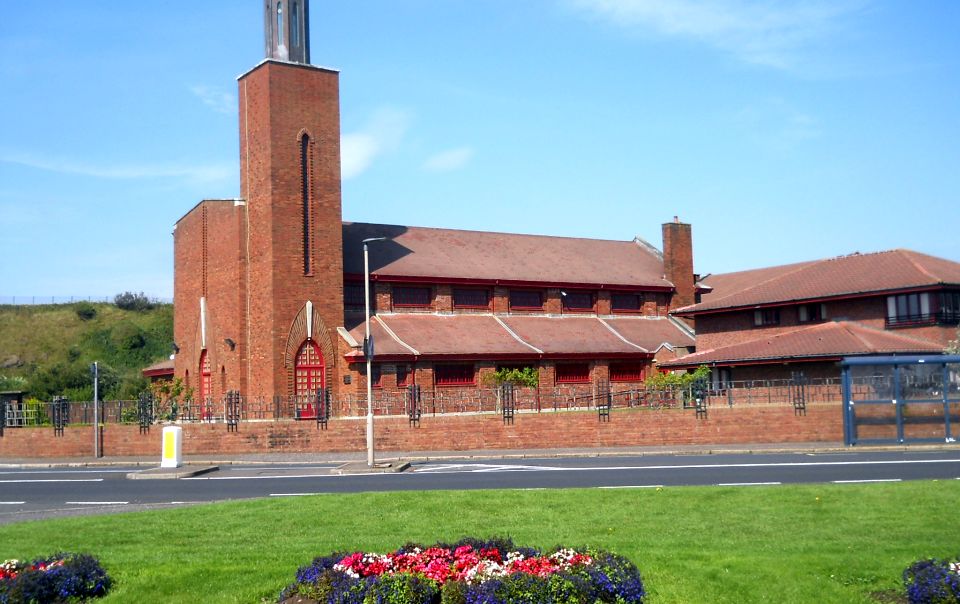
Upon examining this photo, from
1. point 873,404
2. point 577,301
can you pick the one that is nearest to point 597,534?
point 873,404

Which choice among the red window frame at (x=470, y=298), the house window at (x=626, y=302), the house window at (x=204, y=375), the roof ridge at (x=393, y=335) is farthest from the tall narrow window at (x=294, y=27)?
the house window at (x=626, y=302)

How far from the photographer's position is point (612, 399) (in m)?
36.9

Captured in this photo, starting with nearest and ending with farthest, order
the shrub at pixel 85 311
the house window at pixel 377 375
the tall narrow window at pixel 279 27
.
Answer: the house window at pixel 377 375
the tall narrow window at pixel 279 27
the shrub at pixel 85 311

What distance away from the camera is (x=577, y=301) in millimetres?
50688

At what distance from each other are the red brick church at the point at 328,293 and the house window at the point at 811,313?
22.3 ft

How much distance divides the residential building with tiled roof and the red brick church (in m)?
4.09

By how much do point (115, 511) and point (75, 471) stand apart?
1336 centimetres

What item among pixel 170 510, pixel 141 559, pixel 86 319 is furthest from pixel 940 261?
pixel 86 319

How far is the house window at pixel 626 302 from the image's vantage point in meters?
51.9

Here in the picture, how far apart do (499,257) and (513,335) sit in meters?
5.96

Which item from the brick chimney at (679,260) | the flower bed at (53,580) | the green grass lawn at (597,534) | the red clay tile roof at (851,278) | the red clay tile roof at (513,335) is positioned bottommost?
the green grass lawn at (597,534)

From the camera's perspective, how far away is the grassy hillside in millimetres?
80750

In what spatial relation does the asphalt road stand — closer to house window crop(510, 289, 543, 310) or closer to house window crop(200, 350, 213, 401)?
house window crop(200, 350, 213, 401)

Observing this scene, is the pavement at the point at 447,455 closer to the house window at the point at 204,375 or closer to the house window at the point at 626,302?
the house window at the point at 204,375
